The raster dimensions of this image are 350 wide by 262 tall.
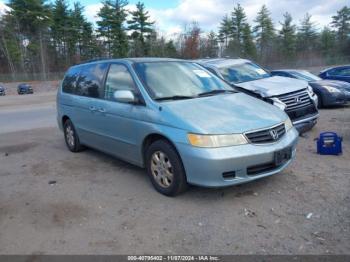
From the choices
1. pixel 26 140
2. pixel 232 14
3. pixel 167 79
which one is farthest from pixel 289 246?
pixel 232 14

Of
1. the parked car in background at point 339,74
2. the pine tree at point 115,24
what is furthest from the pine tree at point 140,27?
the parked car in background at point 339,74

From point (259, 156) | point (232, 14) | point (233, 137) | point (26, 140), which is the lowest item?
point (26, 140)

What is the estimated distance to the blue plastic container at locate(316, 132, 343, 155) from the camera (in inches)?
227

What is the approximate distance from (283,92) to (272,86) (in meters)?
0.38

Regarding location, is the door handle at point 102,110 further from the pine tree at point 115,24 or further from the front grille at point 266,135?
the pine tree at point 115,24

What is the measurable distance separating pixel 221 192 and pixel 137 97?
1697mm

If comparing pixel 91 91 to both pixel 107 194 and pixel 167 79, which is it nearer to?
pixel 167 79

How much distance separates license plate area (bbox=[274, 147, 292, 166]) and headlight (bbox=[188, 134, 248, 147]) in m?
0.56

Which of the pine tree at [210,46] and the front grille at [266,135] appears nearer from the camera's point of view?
the front grille at [266,135]

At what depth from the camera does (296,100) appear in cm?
693

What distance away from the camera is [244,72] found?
27.0 ft

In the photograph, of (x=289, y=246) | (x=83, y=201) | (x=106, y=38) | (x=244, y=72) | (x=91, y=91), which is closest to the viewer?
(x=289, y=246)

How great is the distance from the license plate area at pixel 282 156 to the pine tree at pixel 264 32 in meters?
66.3

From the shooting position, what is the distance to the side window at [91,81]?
5.66m
